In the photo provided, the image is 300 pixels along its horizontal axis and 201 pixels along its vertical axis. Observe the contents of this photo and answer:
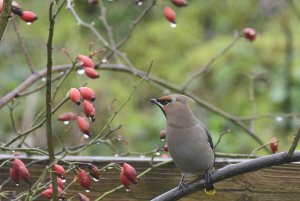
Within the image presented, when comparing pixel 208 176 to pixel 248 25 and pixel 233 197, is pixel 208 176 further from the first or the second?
pixel 248 25

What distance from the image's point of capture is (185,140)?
2424 mm

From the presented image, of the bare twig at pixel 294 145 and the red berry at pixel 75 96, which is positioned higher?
the red berry at pixel 75 96

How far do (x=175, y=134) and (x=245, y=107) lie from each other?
340cm

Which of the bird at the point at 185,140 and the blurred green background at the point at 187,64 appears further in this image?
the blurred green background at the point at 187,64

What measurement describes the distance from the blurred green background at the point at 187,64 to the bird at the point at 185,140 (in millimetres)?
2102

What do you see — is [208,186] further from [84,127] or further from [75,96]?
[75,96]

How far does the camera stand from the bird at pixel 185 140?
2.34 m

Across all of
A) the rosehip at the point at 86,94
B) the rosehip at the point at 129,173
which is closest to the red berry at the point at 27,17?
the rosehip at the point at 86,94

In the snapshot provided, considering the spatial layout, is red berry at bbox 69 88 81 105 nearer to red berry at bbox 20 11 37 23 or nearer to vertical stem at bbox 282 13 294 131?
red berry at bbox 20 11 37 23

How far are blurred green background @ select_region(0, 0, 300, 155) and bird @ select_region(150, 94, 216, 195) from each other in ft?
6.90

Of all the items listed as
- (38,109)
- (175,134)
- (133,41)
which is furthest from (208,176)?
(133,41)

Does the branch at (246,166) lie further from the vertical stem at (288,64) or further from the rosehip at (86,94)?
the vertical stem at (288,64)

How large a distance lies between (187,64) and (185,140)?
368cm

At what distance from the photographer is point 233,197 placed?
2428 millimetres
